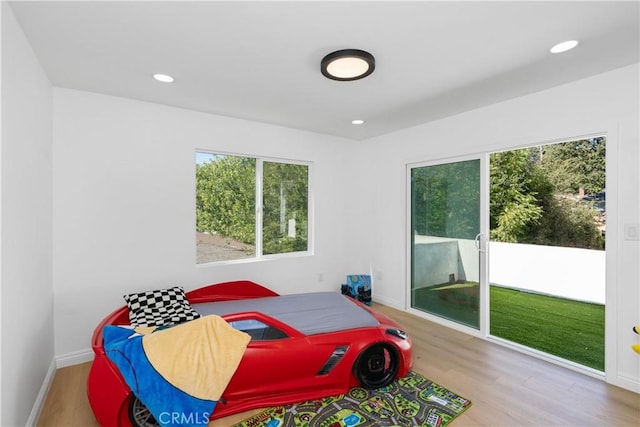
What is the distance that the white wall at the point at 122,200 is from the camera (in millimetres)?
2586

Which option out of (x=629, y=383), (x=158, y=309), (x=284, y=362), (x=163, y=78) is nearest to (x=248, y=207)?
(x=158, y=309)

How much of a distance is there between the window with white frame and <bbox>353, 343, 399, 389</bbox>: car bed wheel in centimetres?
193

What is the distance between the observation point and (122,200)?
Result: 2799 millimetres

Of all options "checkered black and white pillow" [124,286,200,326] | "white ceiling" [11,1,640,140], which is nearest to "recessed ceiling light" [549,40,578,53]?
"white ceiling" [11,1,640,140]

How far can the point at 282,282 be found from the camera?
3855 mm

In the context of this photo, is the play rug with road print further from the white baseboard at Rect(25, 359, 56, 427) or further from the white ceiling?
the white ceiling

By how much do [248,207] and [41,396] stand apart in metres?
2.33

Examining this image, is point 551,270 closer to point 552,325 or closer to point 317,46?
point 552,325

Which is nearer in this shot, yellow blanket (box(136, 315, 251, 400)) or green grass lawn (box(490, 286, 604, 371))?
yellow blanket (box(136, 315, 251, 400))

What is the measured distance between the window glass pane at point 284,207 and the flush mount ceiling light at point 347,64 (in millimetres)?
1871

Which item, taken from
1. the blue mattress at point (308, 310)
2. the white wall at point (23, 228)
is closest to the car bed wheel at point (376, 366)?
the blue mattress at point (308, 310)

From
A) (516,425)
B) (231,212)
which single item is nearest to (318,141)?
(231,212)

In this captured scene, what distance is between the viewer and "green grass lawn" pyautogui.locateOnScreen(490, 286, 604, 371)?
3.11 metres

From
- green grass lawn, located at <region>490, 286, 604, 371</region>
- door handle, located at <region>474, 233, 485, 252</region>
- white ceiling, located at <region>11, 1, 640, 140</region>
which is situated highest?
white ceiling, located at <region>11, 1, 640, 140</region>
